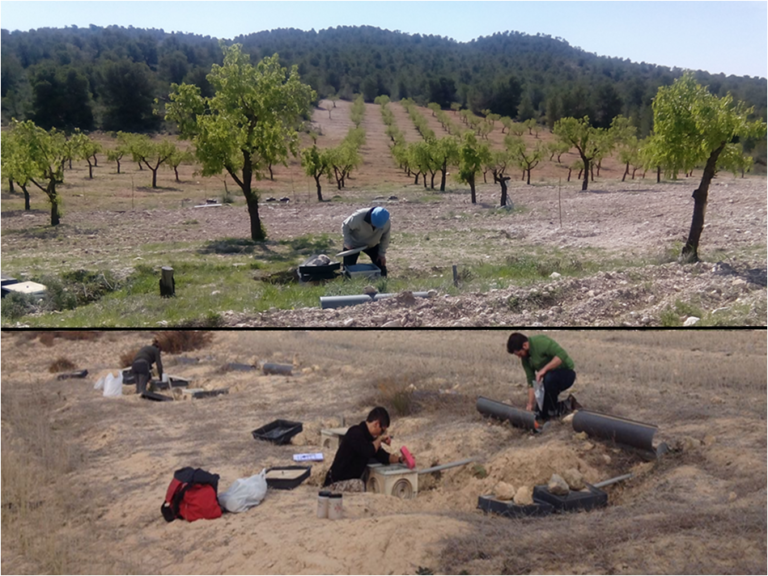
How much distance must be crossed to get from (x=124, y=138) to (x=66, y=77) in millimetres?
19845

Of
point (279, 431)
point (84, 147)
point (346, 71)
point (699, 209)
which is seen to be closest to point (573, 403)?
point (279, 431)

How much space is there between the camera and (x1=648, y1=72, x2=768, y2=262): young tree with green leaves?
30.7ft

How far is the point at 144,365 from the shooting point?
18.5 ft

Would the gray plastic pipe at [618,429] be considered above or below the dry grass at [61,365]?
above

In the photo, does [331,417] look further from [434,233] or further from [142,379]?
[434,233]

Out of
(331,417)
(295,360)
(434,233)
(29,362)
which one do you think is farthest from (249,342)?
(434,233)

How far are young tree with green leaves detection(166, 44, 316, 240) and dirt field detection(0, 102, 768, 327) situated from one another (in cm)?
177

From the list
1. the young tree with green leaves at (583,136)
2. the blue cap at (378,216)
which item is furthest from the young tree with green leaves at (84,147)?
the blue cap at (378,216)

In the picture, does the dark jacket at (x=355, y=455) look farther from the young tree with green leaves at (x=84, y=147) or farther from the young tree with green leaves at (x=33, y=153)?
the young tree with green leaves at (x=84, y=147)

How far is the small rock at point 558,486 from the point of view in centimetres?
362

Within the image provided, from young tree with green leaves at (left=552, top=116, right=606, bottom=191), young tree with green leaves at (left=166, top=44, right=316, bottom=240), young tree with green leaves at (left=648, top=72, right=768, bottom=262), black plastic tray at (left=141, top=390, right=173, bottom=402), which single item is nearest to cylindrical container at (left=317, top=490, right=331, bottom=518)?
black plastic tray at (left=141, top=390, right=173, bottom=402)

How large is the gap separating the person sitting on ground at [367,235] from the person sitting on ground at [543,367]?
426 cm

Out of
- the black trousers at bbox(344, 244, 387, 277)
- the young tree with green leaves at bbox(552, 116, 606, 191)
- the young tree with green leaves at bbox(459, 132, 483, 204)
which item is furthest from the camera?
the young tree with green leaves at bbox(459, 132, 483, 204)

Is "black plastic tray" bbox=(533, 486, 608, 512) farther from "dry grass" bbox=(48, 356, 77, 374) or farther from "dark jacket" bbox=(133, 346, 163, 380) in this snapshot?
"dry grass" bbox=(48, 356, 77, 374)
